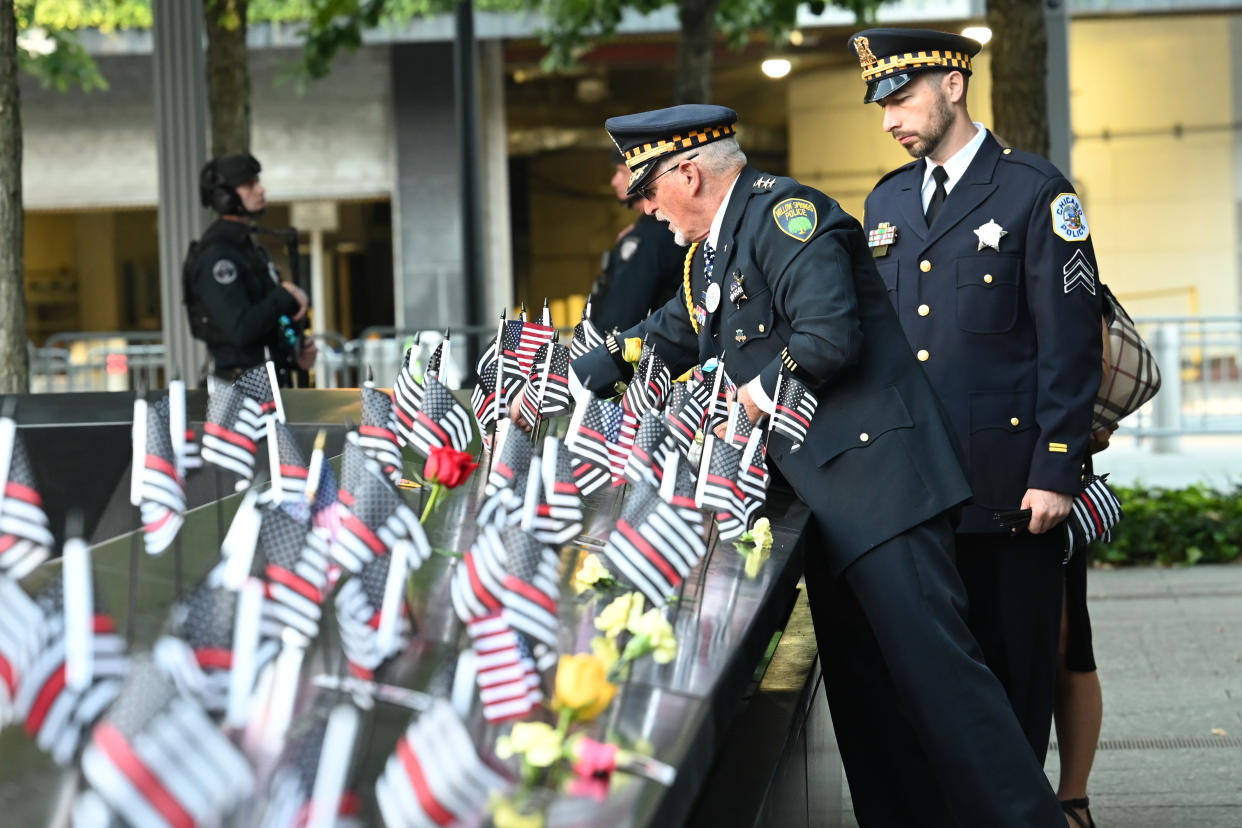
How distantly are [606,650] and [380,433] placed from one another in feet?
4.55

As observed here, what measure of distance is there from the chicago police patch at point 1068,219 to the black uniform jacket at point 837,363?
58 cm

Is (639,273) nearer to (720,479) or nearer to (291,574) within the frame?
(720,479)

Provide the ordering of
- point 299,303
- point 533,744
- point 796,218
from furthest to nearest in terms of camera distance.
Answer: point 299,303 → point 796,218 → point 533,744

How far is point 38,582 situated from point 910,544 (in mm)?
1839

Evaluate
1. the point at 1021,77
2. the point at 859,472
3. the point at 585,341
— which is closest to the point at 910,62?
the point at 859,472

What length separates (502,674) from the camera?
2020mm

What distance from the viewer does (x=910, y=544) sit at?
3.37m

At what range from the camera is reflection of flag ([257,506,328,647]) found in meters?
2.20

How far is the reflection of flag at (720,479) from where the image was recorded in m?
3.08

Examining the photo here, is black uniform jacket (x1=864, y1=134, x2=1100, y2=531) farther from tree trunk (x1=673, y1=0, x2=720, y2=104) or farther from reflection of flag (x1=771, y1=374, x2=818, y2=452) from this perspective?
tree trunk (x1=673, y1=0, x2=720, y2=104)

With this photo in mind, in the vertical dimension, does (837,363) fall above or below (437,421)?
above

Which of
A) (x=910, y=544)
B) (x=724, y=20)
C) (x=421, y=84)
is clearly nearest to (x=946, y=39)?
(x=910, y=544)

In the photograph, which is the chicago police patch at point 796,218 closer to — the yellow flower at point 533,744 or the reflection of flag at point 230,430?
the reflection of flag at point 230,430

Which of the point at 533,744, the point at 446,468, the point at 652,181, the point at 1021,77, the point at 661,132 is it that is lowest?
the point at 533,744
